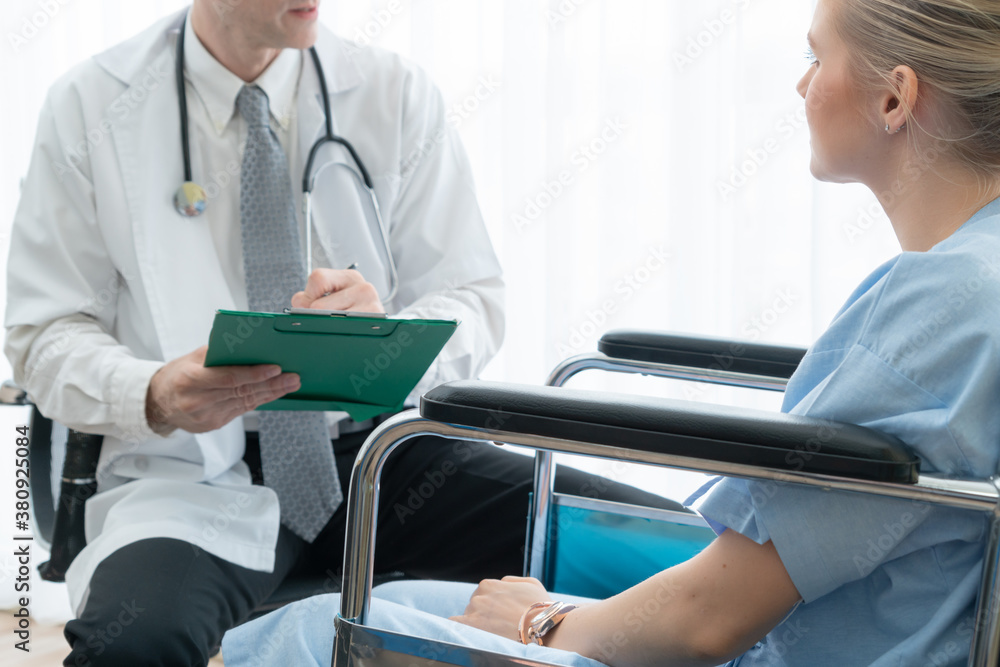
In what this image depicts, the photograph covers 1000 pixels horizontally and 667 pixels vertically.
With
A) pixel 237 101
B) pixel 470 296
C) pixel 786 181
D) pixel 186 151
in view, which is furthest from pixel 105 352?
pixel 786 181

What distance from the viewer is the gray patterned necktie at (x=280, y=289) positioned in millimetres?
1203

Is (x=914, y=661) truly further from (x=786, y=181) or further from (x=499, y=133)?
(x=499, y=133)

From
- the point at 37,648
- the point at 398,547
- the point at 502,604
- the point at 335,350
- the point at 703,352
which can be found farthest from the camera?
the point at 37,648

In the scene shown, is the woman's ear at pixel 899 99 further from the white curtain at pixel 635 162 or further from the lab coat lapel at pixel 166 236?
the white curtain at pixel 635 162

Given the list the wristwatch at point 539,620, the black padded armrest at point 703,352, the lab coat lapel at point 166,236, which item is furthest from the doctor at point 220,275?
the wristwatch at point 539,620

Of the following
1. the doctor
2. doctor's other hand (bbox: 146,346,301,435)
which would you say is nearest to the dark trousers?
the doctor

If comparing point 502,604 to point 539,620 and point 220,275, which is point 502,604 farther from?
point 220,275

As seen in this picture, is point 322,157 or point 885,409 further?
point 322,157

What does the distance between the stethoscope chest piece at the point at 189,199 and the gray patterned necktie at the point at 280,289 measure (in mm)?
65

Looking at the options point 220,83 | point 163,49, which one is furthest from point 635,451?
point 163,49

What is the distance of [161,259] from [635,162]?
1048 millimetres

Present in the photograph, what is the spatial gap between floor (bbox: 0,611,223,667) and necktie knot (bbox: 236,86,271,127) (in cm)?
104

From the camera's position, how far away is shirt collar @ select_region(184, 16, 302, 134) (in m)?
1.31

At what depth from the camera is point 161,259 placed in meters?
1.25
